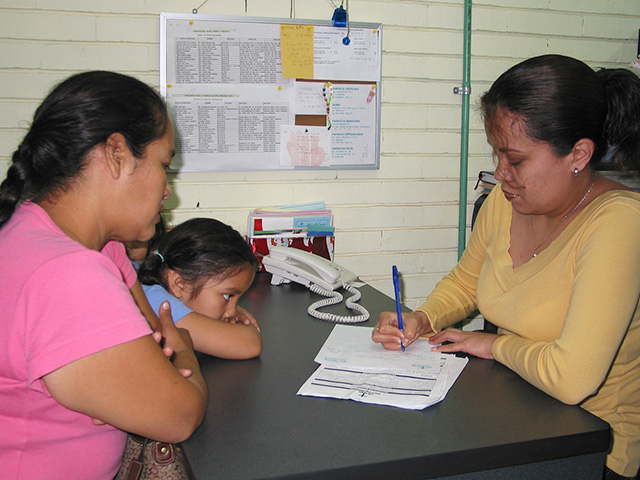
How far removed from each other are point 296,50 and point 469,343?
159 cm

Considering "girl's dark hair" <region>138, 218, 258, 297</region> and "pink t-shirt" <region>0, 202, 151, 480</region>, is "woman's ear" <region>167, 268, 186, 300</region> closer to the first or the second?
"girl's dark hair" <region>138, 218, 258, 297</region>

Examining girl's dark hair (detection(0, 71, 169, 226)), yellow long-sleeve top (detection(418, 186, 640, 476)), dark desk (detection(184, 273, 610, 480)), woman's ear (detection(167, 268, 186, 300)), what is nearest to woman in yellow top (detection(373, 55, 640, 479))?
yellow long-sleeve top (detection(418, 186, 640, 476))

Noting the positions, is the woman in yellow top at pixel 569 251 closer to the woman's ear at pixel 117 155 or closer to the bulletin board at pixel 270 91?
the woman's ear at pixel 117 155

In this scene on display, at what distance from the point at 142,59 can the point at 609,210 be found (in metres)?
1.88

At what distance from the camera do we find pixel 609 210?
128 centimetres

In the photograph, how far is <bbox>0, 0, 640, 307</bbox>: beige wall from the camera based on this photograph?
88.8 inches

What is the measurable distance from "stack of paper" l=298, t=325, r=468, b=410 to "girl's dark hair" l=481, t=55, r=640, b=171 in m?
0.60

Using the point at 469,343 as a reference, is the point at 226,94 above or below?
above

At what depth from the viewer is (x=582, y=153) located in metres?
1.36

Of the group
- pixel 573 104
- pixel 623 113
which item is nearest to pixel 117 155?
pixel 573 104

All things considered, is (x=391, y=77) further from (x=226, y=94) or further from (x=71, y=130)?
(x=71, y=130)

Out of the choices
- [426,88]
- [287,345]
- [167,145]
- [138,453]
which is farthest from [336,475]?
[426,88]

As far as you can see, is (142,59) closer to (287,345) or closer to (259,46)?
(259,46)

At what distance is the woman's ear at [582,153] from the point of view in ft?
4.43
